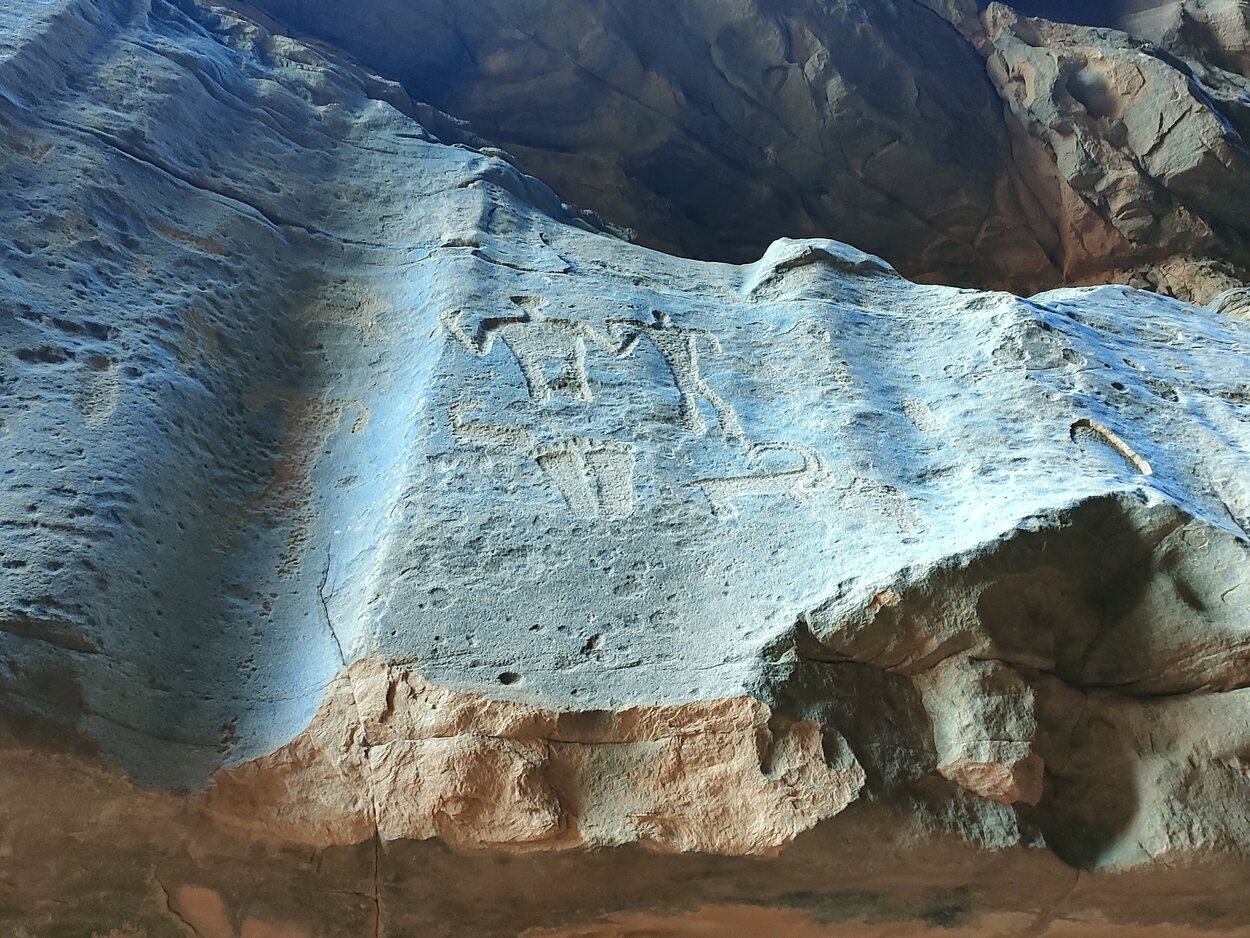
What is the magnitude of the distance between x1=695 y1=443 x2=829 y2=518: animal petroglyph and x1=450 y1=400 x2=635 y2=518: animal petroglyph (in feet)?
0.68

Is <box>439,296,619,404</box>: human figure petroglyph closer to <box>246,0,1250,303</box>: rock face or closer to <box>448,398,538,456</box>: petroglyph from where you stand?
<box>448,398,538,456</box>: petroglyph

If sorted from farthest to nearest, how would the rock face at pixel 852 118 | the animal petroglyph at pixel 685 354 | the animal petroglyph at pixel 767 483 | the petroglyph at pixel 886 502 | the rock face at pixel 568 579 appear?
the rock face at pixel 852 118, the animal petroglyph at pixel 685 354, the animal petroglyph at pixel 767 483, the petroglyph at pixel 886 502, the rock face at pixel 568 579

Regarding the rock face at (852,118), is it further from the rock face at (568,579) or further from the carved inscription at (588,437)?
the carved inscription at (588,437)

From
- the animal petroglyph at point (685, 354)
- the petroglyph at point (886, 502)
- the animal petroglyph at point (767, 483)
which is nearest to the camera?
the petroglyph at point (886, 502)

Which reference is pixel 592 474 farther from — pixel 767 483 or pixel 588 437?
pixel 767 483

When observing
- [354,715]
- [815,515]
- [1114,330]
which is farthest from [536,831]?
[1114,330]

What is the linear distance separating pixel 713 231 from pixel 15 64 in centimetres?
484

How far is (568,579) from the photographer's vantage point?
209cm

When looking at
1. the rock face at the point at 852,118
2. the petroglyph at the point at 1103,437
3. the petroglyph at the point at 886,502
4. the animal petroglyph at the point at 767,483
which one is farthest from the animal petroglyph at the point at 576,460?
the rock face at the point at 852,118

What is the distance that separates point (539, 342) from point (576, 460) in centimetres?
64

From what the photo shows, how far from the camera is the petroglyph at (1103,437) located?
2.46 m

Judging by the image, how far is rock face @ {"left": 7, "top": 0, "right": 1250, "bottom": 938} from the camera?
173 centimetres

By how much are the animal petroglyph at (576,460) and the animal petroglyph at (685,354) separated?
307 millimetres

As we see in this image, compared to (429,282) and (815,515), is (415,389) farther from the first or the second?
(815,515)
